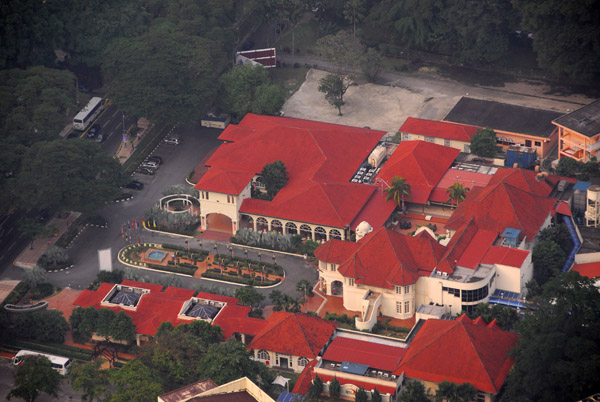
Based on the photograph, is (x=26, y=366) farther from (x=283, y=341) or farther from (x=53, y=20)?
(x=53, y=20)

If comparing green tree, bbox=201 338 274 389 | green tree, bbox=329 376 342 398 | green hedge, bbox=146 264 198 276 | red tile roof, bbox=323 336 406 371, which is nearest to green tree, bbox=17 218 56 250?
green hedge, bbox=146 264 198 276

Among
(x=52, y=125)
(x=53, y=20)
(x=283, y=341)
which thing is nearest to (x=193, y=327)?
(x=283, y=341)

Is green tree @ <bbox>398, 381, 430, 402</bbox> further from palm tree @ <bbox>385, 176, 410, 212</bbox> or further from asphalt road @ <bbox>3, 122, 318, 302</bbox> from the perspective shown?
palm tree @ <bbox>385, 176, 410, 212</bbox>

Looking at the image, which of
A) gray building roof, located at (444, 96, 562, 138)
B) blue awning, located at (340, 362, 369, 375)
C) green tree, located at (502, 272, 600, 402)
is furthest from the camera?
gray building roof, located at (444, 96, 562, 138)

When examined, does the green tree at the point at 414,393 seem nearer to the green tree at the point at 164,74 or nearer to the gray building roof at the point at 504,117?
the gray building roof at the point at 504,117

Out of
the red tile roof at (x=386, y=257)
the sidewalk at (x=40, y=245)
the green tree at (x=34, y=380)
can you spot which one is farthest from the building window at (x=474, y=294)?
the sidewalk at (x=40, y=245)

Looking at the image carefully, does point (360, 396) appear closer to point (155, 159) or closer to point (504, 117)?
point (155, 159)
